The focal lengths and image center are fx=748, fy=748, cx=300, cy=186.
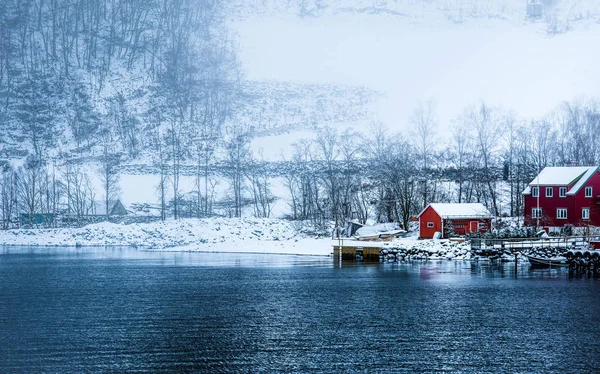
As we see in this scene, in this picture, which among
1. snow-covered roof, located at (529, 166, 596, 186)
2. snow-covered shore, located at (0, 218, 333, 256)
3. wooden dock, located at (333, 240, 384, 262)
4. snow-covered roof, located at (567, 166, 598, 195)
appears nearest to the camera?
wooden dock, located at (333, 240, 384, 262)

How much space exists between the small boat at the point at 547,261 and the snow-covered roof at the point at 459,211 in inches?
438

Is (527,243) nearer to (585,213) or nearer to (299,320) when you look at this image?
(585,213)

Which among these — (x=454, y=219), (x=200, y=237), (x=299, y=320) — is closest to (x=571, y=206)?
(x=454, y=219)

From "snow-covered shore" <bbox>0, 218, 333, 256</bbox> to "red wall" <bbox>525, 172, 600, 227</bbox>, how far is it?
65.0ft

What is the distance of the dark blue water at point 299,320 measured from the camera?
23.5m

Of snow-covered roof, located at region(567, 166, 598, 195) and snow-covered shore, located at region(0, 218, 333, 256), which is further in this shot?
snow-covered shore, located at region(0, 218, 333, 256)

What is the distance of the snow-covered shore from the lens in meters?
73.6

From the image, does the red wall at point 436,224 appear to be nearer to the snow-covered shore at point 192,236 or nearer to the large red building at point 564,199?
the large red building at point 564,199

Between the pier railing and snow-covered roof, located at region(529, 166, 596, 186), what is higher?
snow-covered roof, located at region(529, 166, 596, 186)

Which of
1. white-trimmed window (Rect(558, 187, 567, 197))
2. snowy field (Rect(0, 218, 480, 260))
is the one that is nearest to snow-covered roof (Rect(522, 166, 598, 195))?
white-trimmed window (Rect(558, 187, 567, 197))

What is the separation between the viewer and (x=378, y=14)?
168 metres

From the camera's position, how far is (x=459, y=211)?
2643 inches

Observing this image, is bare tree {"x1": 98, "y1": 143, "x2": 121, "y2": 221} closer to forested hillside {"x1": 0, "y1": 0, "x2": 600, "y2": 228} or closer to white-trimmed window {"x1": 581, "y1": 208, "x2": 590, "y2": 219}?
forested hillside {"x1": 0, "y1": 0, "x2": 600, "y2": 228}

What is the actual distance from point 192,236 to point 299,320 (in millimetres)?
48873
